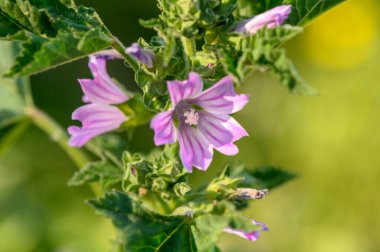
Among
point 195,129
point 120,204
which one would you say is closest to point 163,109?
point 195,129

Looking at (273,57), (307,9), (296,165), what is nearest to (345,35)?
(296,165)

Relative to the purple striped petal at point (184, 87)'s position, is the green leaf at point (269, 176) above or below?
below

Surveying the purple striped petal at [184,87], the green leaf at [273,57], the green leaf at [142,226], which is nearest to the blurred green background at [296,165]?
the green leaf at [142,226]

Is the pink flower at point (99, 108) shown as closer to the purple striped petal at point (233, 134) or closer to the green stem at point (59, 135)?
the purple striped petal at point (233, 134)

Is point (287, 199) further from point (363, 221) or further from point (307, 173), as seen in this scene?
point (363, 221)

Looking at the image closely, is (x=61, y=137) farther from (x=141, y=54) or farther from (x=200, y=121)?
(x=141, y=54)

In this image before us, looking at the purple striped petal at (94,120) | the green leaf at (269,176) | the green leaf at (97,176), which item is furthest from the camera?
the green leaf at (269,176)

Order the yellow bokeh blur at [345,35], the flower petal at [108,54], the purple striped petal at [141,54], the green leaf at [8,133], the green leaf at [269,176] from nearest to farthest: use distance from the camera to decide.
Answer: the purple striped petal at [141,54] < the flower petal at [108,54] < the green leaf at [269,176] < the green leaf at [8,133] < the yellow bokeh blur at [345,35]
